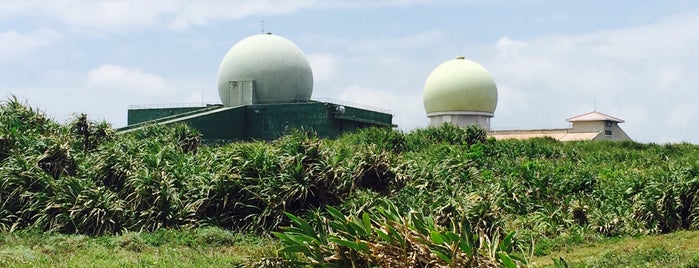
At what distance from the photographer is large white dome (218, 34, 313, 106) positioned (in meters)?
42.1

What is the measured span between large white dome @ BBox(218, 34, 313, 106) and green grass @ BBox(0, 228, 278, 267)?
2619 centimetres

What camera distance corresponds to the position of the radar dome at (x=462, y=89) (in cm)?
4503

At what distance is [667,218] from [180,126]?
529 inches

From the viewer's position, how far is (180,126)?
2458 cm

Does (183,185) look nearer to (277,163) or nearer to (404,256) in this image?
(277,163)

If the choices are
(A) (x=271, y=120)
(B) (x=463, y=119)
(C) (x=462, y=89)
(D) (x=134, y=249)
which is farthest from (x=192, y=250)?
(B) (x=463, y=119)

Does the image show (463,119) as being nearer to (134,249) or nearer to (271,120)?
(271,120)

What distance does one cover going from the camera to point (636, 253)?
491 inches

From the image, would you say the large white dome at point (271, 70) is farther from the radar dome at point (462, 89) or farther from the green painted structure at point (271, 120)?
the radar dome at point (462, 89)

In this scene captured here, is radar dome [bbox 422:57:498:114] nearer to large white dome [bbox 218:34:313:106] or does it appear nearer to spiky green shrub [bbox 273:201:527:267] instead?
large white dome [bbox 218:34:313:106]

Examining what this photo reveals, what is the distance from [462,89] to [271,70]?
9.84m

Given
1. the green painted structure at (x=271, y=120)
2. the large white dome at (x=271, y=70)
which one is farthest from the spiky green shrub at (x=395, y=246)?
the large white dome at (x=271, y=70)

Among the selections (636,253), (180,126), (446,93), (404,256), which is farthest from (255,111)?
(404,256)

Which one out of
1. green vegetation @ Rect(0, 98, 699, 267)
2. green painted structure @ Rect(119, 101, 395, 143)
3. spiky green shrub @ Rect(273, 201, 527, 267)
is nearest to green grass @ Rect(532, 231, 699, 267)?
green vegetation @ Rect(0, 98, 699, 267)
